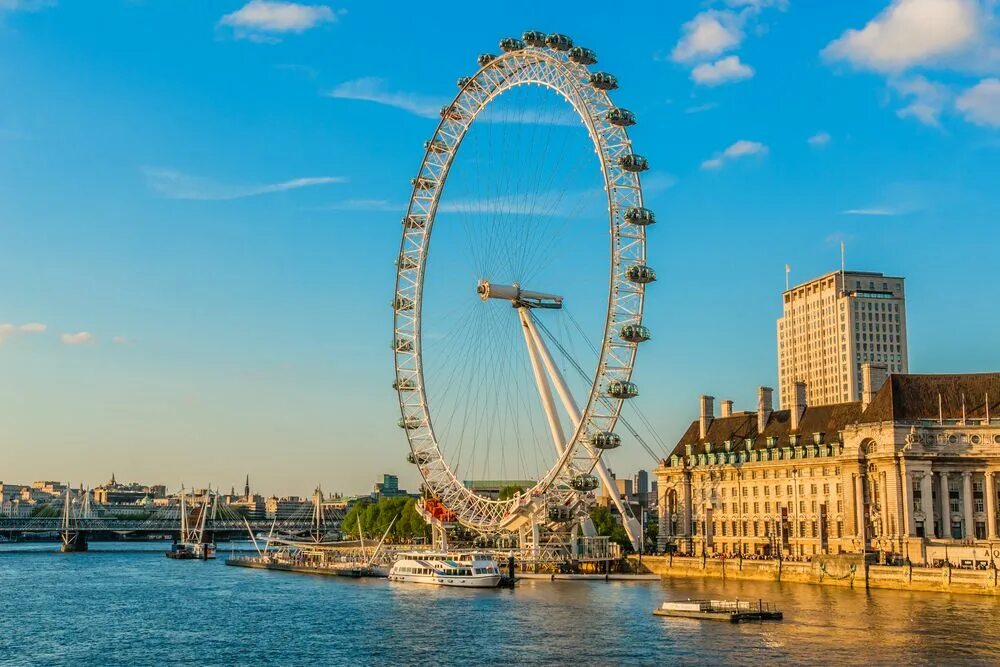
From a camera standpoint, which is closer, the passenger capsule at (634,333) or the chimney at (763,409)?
the passenger capsule at (634,333)

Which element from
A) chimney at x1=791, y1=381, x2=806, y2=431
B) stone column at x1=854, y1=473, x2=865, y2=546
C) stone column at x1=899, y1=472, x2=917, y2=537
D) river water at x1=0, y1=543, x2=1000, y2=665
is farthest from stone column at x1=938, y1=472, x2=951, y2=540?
chimney at x1=791, y1=381, x2=806, y2=431

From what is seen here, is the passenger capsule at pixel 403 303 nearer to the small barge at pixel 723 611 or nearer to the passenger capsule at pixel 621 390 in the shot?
the passenger capsule at pixel 621 390

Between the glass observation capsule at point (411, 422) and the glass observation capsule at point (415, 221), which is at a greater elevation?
the glass observation capsule at point (415, 221)

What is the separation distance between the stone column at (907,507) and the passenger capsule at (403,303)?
166 feet

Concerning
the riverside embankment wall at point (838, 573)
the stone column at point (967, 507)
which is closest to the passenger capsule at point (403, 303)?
the riverside embankment wall at point (838, 573)

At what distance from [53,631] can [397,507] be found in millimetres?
120116

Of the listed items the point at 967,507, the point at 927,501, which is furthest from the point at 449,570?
the point at 967,507

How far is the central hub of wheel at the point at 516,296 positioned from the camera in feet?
354

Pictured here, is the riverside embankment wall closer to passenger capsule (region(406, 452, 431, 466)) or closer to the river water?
the river water

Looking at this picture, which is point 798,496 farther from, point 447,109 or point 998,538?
point 447,109

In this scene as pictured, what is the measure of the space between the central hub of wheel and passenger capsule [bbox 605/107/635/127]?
21.5 meters

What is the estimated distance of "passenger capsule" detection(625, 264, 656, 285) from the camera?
95.3 m

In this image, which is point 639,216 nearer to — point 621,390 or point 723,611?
point 621,390

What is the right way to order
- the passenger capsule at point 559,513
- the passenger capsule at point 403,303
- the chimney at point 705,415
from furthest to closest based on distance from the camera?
the chimney at point 705,415, the passenger capsule at point 403,303, the passenger capsule at point 559,513
